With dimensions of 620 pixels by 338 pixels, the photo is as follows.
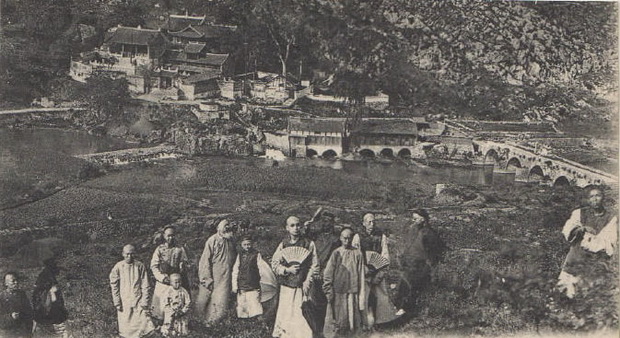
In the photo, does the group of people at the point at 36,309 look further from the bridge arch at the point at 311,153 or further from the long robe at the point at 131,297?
the bridge arch at the point at 311,153

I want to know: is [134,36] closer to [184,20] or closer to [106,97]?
[184,20]

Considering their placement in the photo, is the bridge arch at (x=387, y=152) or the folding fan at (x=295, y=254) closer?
the folding fan at (x=295, y=254)

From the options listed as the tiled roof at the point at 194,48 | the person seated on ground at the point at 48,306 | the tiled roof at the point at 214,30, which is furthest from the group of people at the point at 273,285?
the tiled roof at the point at 214,30

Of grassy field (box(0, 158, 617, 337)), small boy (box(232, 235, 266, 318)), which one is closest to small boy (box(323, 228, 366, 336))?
grassy field (box(0, 158, 617, 337))

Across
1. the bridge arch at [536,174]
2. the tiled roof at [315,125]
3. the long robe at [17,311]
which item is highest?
the tiled roof at [315,125]

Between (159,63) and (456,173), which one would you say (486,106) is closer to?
(456,173)

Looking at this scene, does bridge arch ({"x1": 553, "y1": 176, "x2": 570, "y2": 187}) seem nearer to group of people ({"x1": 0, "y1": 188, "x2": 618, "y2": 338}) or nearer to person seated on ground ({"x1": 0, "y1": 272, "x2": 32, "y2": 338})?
group of people ({"x1": 0, "y1": 188, "x2": 618, "y2": 338})

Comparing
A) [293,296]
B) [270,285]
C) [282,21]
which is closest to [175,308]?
[270,285]
